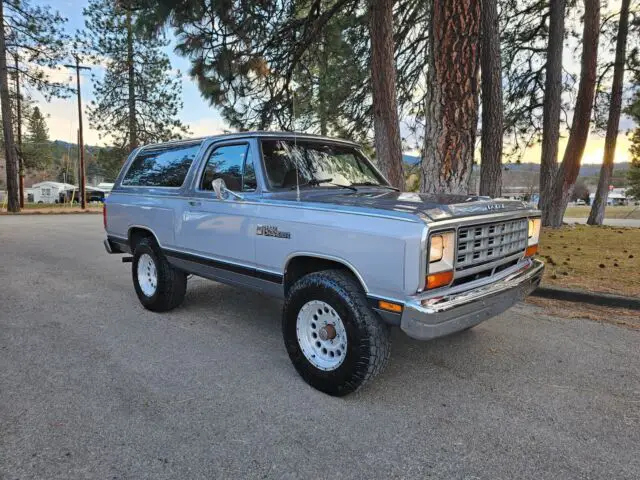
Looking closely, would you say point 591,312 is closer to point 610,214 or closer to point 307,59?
point 307,59

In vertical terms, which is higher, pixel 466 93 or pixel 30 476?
pixel 466 93

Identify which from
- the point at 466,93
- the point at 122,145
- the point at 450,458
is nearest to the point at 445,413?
the point at 450,458

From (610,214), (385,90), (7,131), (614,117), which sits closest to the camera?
(385,90)

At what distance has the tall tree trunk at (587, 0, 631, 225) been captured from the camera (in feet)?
46.9

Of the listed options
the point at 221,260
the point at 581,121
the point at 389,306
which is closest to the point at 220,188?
the point at 221,260

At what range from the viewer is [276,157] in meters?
3.98

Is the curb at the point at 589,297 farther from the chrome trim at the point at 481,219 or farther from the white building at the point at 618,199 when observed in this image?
the white building at the point at 618,199

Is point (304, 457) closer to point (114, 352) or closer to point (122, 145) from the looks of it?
point (114, 352)

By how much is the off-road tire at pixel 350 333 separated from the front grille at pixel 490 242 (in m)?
0.72

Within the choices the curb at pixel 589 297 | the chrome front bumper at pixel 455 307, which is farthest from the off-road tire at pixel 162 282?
the curb at pixel 589 297

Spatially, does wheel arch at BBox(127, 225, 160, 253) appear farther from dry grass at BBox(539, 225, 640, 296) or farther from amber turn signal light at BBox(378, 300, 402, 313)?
dry grass at BBox(539, 225, 640, 296)

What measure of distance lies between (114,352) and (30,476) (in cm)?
169

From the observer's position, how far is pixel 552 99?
489 inches

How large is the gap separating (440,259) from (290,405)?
1.42 meters
